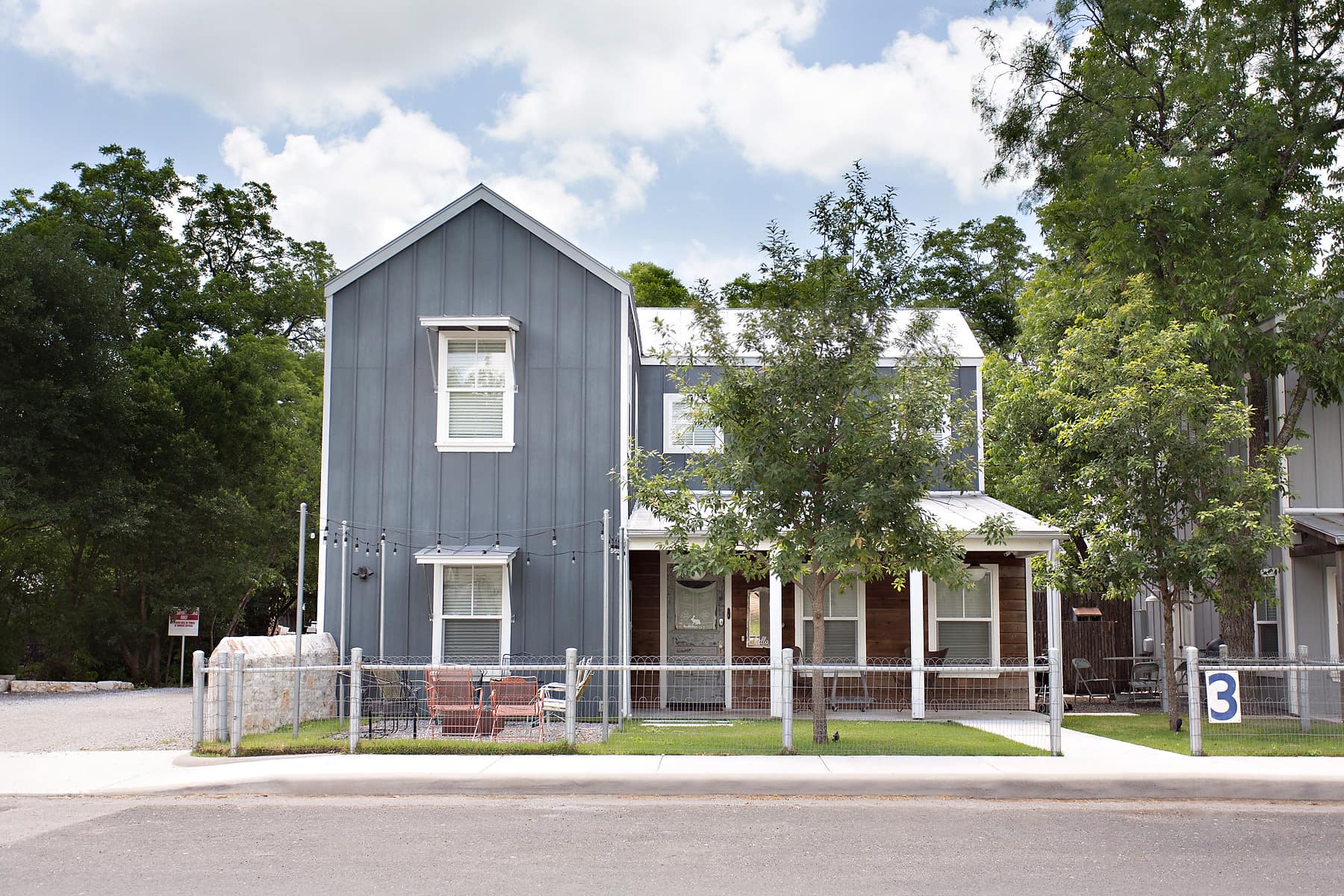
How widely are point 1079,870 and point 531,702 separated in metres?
7.90

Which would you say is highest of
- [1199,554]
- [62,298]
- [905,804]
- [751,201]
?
[751,201]

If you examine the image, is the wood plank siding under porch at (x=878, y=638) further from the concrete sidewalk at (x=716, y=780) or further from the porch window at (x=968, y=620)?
the concrete sidewalk at (x=716, y=780)

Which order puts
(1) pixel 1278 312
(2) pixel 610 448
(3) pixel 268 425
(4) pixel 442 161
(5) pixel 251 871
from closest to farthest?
(5) pixel 251 871, (2) pixel 610 448, (1) pixel 1278 312, (4) pixel 442 161, (3) pixel 268 425

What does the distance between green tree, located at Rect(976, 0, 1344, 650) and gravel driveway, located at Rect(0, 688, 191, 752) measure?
630 inches

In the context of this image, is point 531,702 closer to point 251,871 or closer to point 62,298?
point 251,871

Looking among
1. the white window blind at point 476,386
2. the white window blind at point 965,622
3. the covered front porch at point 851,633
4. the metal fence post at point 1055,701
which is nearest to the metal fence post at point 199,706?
the white window blind at point 476,386

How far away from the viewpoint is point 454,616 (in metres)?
16.6

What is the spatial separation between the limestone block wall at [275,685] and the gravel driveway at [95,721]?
3.23ft

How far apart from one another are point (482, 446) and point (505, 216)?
347 cm

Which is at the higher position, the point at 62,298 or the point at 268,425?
the point at 62,298

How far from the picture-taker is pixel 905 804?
10.4 meters

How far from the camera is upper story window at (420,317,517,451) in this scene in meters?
17.0

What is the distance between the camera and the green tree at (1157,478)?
14.4m

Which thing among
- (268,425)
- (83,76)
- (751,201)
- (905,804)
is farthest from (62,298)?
(905,804)
